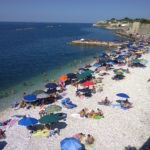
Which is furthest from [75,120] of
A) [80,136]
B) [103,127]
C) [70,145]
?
[70,145]

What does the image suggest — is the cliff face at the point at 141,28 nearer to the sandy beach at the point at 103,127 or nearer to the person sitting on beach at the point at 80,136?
the sandy beach at the point at 103,127

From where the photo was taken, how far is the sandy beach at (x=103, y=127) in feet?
42.5

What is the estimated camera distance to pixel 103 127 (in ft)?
48.3

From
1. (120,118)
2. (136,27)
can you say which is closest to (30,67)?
(120,118)

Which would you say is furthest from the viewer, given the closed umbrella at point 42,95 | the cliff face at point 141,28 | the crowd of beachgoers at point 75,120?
the cliff face at point 141,28

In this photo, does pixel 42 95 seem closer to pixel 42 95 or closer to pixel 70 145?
pixel 42 95

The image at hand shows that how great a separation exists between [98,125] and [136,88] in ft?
30.3

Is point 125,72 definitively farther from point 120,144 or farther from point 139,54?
point 120,144

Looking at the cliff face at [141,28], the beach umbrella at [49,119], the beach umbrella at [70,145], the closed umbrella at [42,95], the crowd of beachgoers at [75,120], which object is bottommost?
the cliff face at [141,28]

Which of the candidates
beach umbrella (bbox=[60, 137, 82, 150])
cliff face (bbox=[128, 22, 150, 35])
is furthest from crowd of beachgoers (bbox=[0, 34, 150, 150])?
cliff face (bbox=[128, 22, 150, 35])

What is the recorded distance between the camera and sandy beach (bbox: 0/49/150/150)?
12.9 m

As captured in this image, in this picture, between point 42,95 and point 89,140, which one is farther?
point 42,95

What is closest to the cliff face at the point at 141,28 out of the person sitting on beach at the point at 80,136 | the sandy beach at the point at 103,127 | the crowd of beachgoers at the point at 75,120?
the crowd of beachgoers at the point at 75,120

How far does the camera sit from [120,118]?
15.9 meters
